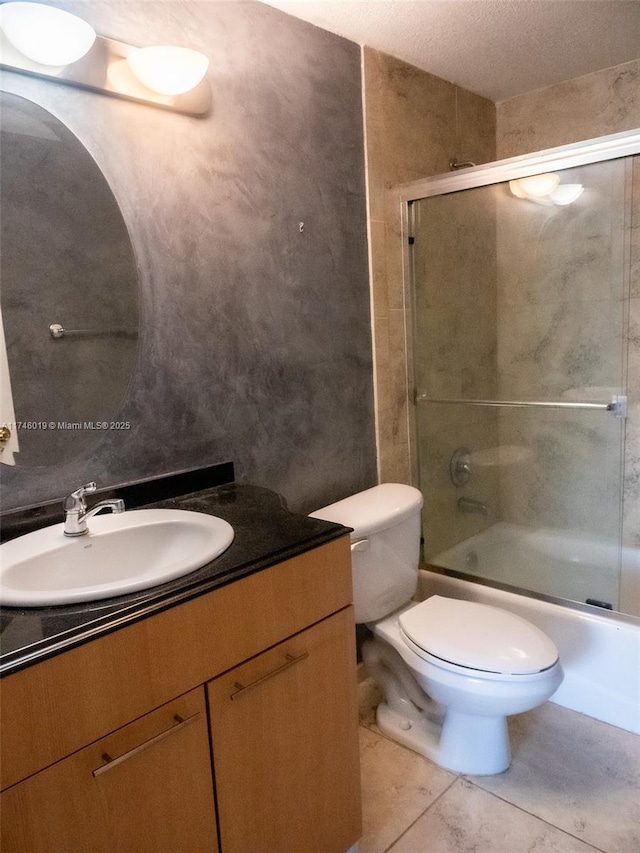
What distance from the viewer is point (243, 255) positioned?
5.43 feet

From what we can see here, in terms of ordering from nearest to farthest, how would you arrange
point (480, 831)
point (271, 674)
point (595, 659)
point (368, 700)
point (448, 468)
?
point (271, 674) < point (480, 831) < point (595, 659) < point (368, 700) < point (448, 468)

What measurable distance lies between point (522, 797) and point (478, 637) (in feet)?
1.45

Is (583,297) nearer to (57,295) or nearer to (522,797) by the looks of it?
(522,797)

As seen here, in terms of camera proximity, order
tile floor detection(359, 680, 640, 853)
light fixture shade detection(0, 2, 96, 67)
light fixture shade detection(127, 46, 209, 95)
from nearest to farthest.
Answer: light fixture shade detection(0, 2, 96, 67) → light fixture shade detection(127, 46, 209, 95) → tile floor detection(359, 680, 640, 853)

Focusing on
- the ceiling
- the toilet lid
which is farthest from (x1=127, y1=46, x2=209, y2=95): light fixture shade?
the toilet lid

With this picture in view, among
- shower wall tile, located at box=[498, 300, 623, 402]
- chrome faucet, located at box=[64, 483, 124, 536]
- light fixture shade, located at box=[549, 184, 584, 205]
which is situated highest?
light fixture shade, located at box=[549, 184, 584, 205]

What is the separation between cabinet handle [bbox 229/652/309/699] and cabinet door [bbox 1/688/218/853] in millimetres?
69

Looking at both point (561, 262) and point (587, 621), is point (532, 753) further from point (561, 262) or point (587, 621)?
point (561, 262)

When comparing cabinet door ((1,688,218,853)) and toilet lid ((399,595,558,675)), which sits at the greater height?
cabinet door ((1,688,218,853))

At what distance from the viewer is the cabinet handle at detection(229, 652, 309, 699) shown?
41.4 inches

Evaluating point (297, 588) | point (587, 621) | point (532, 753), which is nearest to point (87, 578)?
point (297, 588)

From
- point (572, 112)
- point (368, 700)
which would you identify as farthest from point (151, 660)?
point (572, 112)

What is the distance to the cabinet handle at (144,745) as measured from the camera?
2.87ft

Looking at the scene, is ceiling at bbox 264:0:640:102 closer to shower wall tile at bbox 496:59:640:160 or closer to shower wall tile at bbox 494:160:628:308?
shower wall tile at bbox 496:59:640:160
